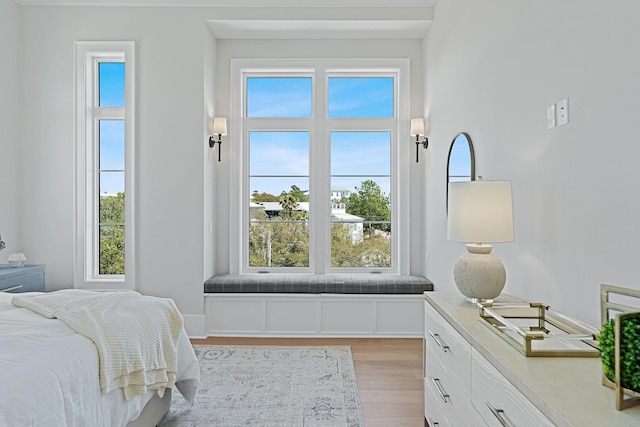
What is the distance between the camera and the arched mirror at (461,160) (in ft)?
9.11

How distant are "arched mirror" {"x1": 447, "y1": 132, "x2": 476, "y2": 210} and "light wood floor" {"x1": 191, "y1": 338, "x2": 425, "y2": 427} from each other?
1440 mm

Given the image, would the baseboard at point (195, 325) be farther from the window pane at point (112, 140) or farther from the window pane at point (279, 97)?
the window pane at point (279, 97)

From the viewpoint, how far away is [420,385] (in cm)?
280

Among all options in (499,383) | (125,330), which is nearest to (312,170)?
(125,330)

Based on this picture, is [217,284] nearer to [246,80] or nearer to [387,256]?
[387,256]

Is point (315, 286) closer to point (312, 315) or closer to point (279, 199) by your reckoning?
point (312, 315)

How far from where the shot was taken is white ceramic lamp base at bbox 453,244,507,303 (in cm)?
185

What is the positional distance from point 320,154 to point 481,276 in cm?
270

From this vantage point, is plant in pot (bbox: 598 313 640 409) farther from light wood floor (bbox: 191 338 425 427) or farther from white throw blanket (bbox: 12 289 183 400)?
white throw blanket (bbox: 12 289 183 400)

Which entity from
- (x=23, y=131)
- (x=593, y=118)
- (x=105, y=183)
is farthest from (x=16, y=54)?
(x=593, y=118)

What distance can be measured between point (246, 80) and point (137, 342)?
10.4 feet

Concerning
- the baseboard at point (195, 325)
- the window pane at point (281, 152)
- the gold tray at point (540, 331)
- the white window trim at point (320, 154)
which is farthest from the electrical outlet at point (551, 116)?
the baseboard at point (195, 325)

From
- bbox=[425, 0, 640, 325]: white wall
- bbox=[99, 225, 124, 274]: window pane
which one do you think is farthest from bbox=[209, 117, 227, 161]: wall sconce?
bbox=[425, 0, 640, 325]: white wall

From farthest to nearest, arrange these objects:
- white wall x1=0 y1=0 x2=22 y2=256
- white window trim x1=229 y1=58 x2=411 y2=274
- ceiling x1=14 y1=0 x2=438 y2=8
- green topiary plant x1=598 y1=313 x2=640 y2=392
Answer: white window trim x1=229 y1=58 x2=411 y2=274, ceiling x1=14 y1=0 x2=438 y2=8, white wall x1=0 y1=0 x2=22 y2=256, green topiary plant x1=598 y1=313 x2=640 y2=392
